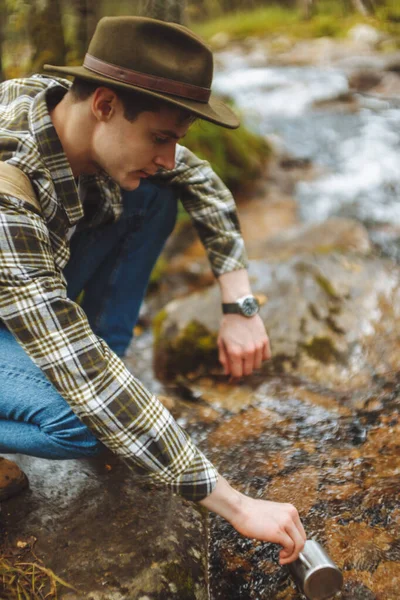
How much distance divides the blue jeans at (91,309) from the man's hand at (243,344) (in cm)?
48

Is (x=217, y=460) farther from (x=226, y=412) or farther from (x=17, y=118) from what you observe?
(x=17, y=118)

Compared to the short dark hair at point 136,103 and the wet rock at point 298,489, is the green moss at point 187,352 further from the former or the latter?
the short dark hair at point 136,103

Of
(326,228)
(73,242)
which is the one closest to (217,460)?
(73,242)

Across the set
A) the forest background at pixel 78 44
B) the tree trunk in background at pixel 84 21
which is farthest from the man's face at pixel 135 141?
the tree trunk in background at pixel 84 21

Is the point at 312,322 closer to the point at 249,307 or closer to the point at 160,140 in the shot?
the point at 249,307

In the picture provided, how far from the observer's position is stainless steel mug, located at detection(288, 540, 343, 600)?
4.84 ft

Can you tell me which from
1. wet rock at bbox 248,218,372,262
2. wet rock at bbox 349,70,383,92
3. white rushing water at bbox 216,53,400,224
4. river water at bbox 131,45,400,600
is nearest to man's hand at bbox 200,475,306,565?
river water at bbox 131,45,400,600

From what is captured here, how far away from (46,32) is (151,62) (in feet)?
10.3

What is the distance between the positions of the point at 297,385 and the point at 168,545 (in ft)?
3.88

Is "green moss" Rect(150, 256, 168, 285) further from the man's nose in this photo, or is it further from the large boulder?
the man's nose

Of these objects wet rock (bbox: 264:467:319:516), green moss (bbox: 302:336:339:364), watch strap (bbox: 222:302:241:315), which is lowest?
green moss (bbox: 302:336:339:364)

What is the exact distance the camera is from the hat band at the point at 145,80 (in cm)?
157

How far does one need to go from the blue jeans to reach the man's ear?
563 millimetres

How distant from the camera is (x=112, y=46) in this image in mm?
1598
